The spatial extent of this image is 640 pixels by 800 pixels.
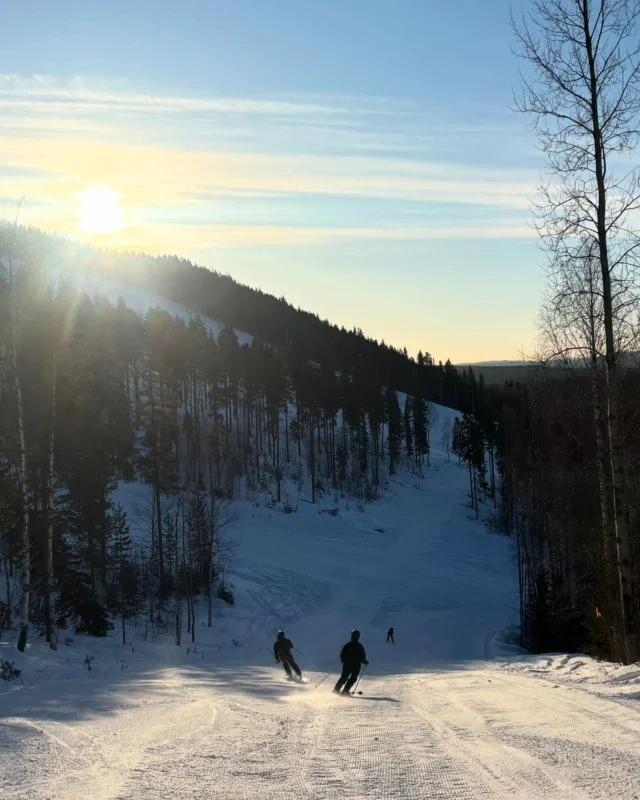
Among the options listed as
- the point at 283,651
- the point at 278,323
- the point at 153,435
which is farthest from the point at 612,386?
the point at 278,323

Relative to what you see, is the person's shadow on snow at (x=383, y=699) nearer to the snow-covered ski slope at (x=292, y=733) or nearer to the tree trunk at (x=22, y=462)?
the snow-covered ski slope at (x=292, y=733)

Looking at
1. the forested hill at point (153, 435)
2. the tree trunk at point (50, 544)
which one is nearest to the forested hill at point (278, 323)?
the forested hill at point (153, 435)

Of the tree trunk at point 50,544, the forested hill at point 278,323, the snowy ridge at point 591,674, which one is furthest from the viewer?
the forested hill at point 278,323

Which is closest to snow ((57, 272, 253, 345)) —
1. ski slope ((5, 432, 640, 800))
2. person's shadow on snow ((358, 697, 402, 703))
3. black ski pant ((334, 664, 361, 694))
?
ski slope ((5, 432, 640, 800))

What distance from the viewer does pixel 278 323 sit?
151125 millimetres

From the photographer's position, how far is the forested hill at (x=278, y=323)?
5469 inches

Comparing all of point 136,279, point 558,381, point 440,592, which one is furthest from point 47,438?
point 136,279

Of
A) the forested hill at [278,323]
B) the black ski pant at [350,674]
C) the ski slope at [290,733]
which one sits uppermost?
the forested hill at [278,323]

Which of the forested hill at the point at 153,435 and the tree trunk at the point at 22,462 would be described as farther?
the forested hill at the point at 153,435

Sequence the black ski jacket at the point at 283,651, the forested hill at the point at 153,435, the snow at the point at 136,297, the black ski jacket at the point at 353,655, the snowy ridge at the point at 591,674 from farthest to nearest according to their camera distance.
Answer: the snow at the point at 136,297 → the forested hill at the point at 153,435 → the black ski jacket at the point at 283,651 → the black ski jacket at the point at 353,655 → the snowy ridge at the point at 591,674

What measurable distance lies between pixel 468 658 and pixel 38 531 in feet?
62.7

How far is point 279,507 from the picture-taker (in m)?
60.2

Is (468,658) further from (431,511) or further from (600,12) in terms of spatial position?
(431,511)

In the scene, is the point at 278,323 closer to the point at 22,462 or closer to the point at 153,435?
the point at 153,435
